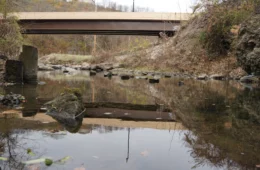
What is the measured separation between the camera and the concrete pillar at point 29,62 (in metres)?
10.5

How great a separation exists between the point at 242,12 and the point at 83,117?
1592 centimetres

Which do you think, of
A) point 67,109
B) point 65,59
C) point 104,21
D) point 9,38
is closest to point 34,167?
point 67,109

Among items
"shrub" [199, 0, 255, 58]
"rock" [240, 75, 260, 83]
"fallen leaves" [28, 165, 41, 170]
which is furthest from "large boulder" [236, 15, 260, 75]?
"fallen leaves" [28, 165, 41, 170]

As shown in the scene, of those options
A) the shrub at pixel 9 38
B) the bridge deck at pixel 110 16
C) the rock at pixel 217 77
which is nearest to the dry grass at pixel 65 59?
the bridge deck at pixel 110 16

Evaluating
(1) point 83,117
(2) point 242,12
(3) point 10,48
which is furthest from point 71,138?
(2) point 242,12

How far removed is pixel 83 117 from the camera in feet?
15.6

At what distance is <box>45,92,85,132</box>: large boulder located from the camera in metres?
4.54

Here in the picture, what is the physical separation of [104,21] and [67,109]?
1128 inches

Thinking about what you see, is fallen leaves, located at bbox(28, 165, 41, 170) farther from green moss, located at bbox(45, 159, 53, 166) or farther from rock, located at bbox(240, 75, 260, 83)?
rock, located at bbox(240, 75, 260, 83)

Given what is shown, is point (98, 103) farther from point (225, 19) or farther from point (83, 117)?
point (225, 19)

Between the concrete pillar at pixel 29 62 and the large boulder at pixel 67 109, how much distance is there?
602cm

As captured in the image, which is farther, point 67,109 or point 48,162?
point 67,109

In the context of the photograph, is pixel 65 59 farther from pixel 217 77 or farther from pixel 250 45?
pixel 250 45

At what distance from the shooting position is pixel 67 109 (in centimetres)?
475
